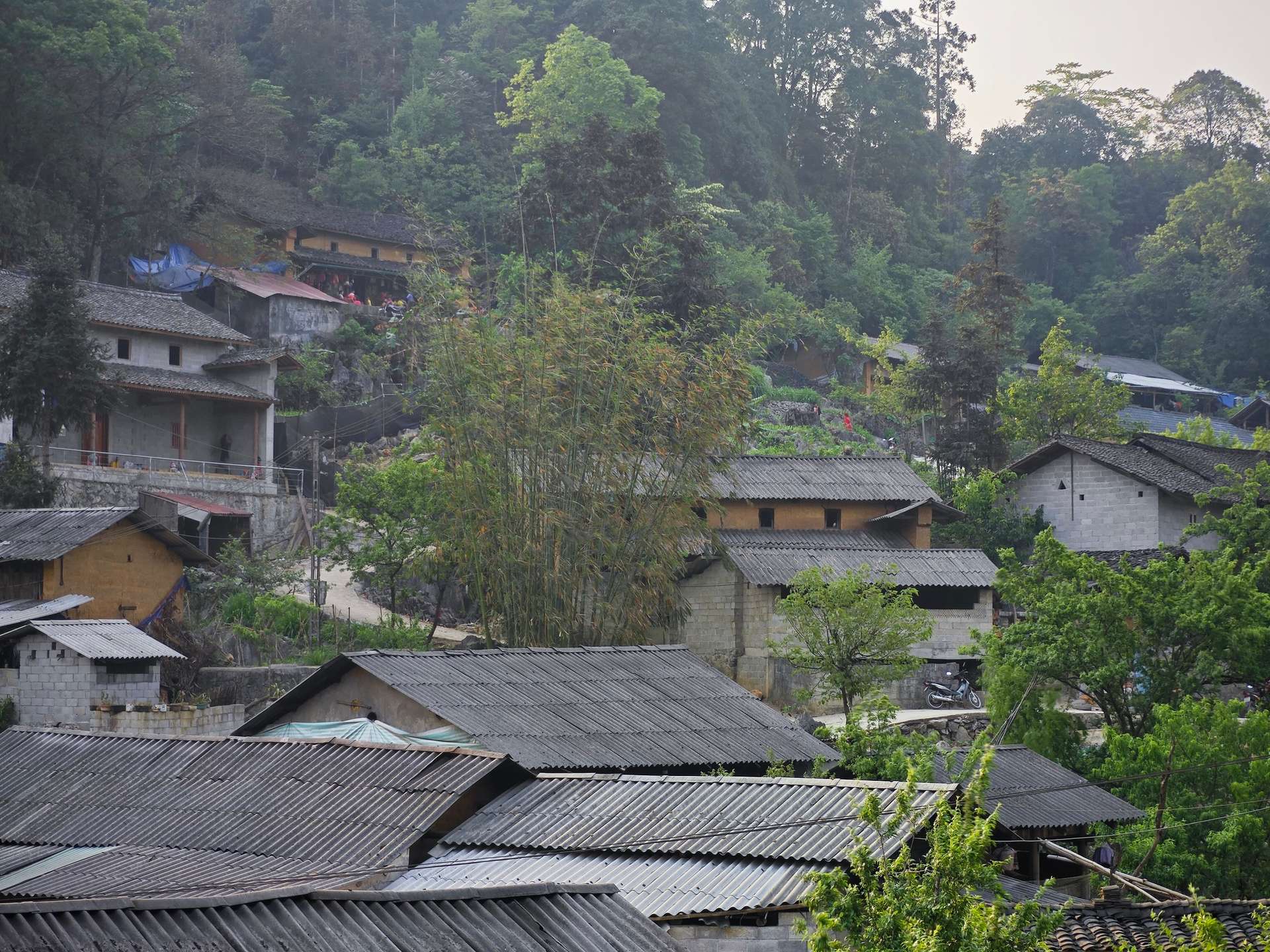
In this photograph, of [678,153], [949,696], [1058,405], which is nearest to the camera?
[949,696]

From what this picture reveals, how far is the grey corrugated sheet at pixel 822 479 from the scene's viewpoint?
3169 cm

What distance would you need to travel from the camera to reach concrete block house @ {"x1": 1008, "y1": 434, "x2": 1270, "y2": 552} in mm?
34812

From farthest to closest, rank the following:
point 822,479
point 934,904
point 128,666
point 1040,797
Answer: point 822,479 → point 128,666 → point 1040,797 → point 934,904

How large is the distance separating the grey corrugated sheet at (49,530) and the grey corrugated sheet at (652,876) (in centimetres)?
1374

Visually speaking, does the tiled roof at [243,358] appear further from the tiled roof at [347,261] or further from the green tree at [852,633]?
the green tree at [852,633]

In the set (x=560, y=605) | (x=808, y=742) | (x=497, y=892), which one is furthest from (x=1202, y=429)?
(x=497, y=892)

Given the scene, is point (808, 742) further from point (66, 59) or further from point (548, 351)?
point (66, 59)

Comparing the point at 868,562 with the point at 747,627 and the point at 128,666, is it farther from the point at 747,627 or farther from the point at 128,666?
the point at 128,666

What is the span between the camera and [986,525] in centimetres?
3603

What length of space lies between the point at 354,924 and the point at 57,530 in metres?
18.0

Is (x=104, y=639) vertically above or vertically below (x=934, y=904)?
below

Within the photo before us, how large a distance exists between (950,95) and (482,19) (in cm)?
2183

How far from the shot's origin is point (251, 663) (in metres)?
26.9

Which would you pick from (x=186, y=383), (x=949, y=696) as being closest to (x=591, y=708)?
(x=949, y=696)
